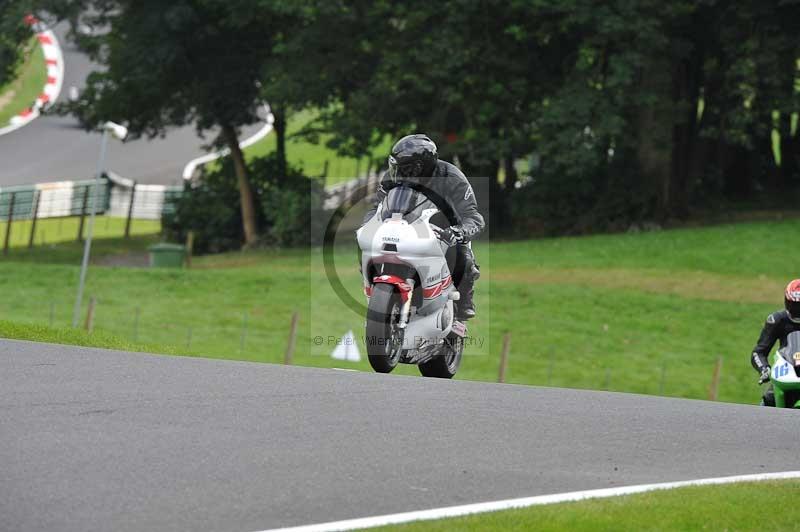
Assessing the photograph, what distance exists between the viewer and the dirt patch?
3282 centimetres

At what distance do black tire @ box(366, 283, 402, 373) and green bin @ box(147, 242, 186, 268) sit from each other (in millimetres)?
29328

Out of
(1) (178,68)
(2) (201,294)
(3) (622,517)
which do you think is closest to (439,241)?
(3) (622,517)

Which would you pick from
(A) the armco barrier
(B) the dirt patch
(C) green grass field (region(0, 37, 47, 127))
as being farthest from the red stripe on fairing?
(C) green grass field (region(0, 37, 47, 127))

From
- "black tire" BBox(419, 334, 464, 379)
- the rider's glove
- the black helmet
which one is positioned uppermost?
the black helmet

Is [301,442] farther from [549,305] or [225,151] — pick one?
[225,151]

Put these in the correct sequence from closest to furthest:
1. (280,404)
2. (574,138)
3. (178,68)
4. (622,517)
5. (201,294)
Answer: (622,517)
(280,404)
(201,294)
(574,138)
(178,68)

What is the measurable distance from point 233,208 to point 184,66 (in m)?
5.12

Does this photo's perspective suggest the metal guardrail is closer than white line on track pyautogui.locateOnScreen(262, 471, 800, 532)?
No

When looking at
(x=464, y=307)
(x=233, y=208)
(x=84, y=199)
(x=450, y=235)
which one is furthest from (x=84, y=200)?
(x=450, y=235)

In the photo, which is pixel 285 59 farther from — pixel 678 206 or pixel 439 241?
pixel 439 241

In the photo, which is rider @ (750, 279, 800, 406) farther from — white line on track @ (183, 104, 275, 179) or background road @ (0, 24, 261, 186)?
white line on track @ (183, 104, 275, 179)

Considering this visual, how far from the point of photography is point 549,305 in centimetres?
3262

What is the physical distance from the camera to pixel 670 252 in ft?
121

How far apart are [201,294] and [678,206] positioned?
14796 millimetres
